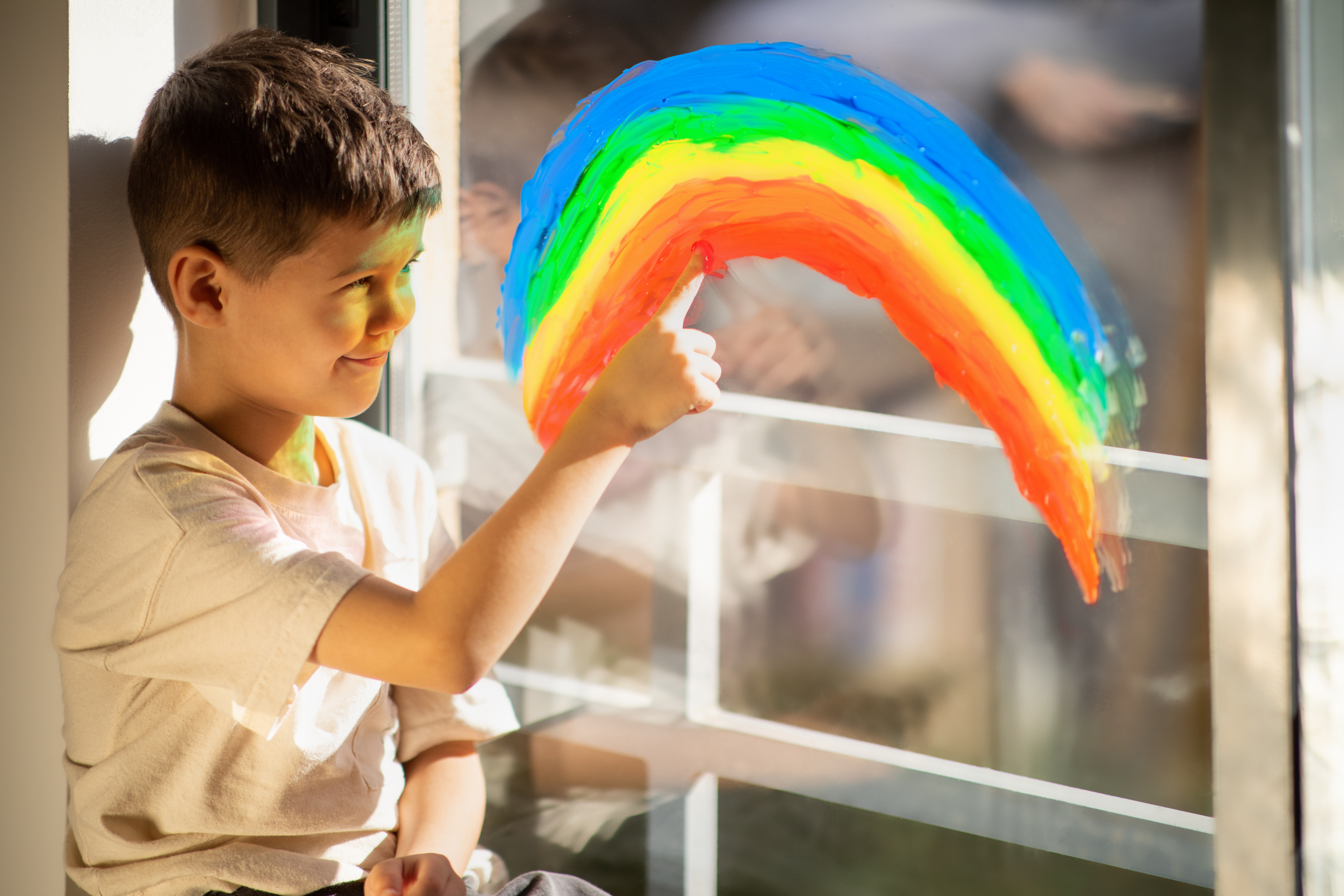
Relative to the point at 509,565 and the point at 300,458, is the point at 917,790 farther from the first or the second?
the point at 300,458

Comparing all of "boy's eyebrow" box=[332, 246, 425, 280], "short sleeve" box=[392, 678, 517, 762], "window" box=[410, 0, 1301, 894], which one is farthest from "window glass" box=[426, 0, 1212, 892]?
"boy's eyebrow" box=[332, 246, 425, 280]

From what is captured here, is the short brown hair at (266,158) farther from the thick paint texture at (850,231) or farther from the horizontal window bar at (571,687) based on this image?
the horizontal window bar at (571,687)

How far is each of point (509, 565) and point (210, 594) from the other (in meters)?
0.19

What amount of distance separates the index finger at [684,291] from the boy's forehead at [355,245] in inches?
7.2

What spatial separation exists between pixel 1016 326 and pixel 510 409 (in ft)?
1.45

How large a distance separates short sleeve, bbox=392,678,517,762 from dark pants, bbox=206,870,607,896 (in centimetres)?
12

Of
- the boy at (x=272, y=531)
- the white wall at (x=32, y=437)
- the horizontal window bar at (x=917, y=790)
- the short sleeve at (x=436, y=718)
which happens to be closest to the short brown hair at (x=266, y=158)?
the boy at (x=272, y=531)

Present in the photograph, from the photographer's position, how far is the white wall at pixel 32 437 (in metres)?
0.77

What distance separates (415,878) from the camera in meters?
0.67

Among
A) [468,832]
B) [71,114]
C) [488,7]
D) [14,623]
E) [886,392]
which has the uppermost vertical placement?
[488,7]

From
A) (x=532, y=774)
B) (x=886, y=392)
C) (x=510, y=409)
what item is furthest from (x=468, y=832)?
(x=886, y=392)

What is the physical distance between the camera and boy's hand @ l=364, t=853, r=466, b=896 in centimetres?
66

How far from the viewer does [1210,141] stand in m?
0.60

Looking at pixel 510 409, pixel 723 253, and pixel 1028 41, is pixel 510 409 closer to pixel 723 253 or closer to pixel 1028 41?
pixel 723 253
